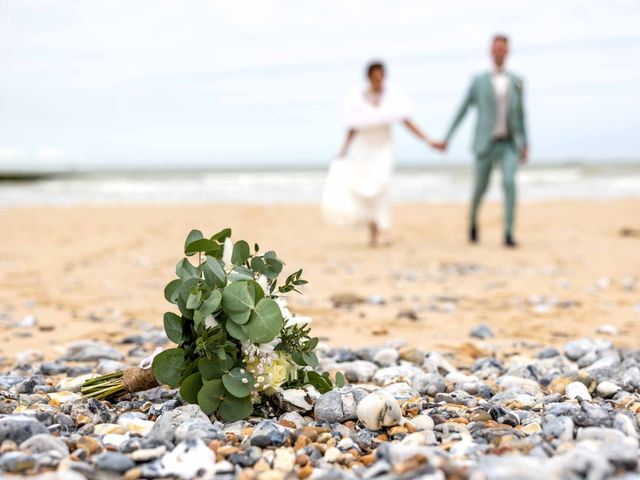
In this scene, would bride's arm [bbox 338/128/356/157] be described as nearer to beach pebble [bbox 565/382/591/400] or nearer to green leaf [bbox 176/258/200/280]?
beach pebble [bbox 565/382/591/400]

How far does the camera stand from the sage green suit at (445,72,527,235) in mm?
8266

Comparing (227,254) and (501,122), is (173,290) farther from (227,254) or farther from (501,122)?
(501,122)

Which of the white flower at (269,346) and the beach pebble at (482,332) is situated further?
the beach pebble at (482,332)

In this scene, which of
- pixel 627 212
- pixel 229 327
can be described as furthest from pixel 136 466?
pixel 627 212

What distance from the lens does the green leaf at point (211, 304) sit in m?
2.22

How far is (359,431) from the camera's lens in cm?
225

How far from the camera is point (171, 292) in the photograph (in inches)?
92.6

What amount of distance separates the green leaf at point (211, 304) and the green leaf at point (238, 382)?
0.20 meters

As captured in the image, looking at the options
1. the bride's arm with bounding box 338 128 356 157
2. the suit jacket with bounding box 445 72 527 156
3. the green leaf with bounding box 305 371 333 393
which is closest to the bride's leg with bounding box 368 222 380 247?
the bride's arm with bounding box 338 128 356 157

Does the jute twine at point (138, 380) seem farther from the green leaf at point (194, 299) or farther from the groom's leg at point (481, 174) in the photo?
the groom's leg at point (481, 174)

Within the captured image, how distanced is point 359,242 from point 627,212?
593cm

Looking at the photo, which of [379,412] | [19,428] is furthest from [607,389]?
[19,428]

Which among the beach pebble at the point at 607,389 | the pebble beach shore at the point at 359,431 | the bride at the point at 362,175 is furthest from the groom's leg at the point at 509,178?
the beach pebble at the point at 607,389

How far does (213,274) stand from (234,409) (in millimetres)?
421
